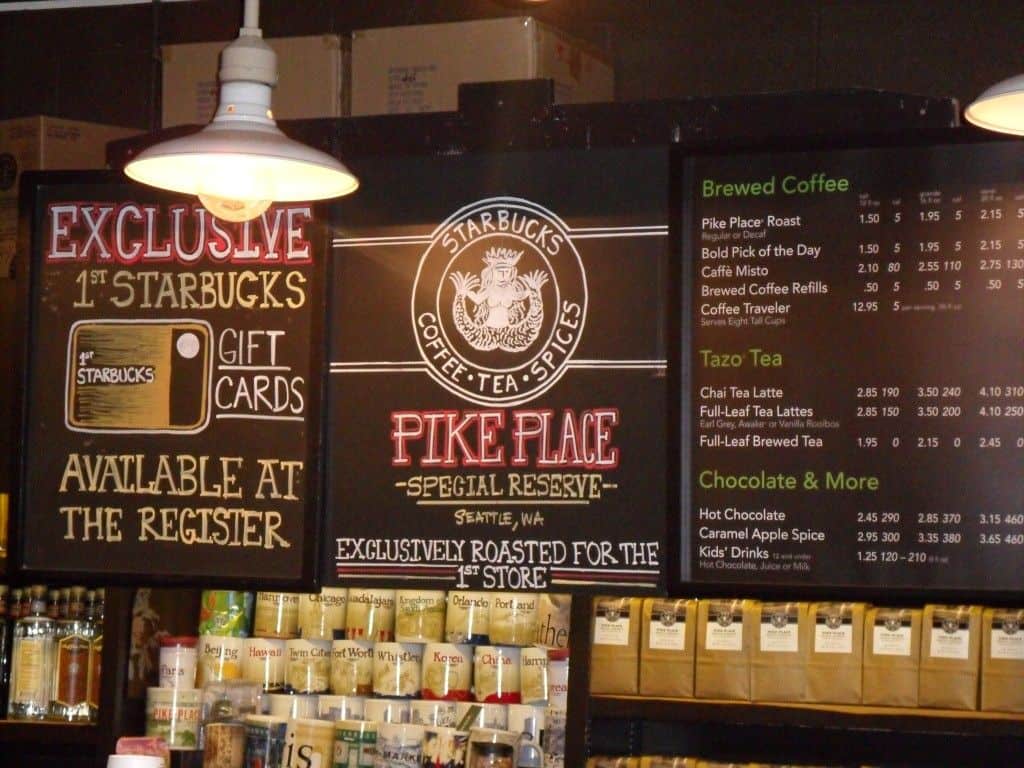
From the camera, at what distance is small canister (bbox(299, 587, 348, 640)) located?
150 inches

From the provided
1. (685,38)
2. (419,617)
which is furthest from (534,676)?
(685,38)

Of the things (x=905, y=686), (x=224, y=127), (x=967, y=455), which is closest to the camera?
(x=224, y=127)

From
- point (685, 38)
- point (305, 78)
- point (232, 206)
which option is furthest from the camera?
point (685, 38)

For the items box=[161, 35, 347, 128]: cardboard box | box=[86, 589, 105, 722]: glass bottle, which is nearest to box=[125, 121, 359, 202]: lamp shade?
box=[161, 35, 347, 128]: cardboard box

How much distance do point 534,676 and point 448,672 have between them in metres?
0.20

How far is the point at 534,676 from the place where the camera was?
3.61 meters

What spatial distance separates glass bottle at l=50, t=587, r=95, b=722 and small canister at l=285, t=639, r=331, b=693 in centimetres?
55

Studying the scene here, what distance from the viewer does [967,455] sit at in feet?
9.83

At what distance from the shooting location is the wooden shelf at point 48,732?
3.74 m

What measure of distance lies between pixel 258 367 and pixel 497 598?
763mm

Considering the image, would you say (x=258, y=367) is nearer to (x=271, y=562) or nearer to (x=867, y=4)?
(x=271, y=562)

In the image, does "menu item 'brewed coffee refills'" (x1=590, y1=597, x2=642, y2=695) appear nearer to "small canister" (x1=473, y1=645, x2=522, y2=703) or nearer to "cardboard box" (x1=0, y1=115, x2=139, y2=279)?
"small canister" (x1=473, y1=645, x2=522, y2=703)

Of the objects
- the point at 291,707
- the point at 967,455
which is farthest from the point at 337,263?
the point at 967,455

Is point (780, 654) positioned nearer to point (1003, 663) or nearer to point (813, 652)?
point (813, 652)
